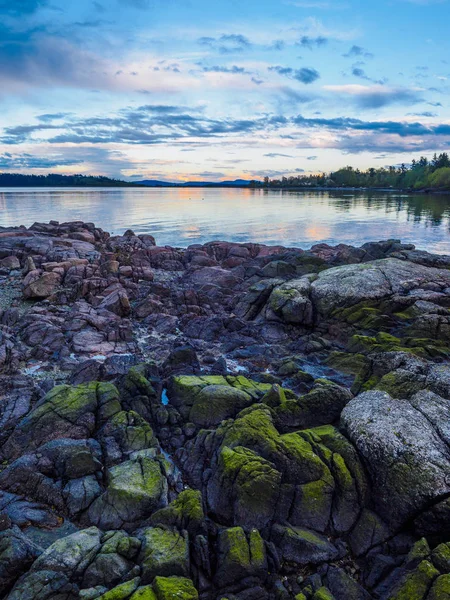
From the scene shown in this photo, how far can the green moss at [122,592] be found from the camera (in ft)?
22.2

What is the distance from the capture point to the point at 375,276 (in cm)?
2252

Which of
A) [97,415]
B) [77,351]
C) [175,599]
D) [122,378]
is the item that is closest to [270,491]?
[175,599]

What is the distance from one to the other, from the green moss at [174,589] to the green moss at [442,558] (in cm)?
443

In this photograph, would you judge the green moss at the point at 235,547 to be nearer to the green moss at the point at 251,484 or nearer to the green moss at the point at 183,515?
the green moss at the point at 183,515

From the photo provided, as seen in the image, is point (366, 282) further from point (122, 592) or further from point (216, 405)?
point (122, 592)

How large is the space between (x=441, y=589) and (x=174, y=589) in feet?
14.9

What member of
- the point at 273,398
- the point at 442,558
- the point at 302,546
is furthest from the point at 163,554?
the point at 273,398

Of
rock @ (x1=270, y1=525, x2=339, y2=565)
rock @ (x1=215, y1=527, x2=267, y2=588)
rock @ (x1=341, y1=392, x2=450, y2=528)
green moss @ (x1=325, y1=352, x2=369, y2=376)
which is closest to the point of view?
rock @ (x1=215, y1=527, x2=267, y2=588)

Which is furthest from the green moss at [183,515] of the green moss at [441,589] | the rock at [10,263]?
the rock at [10,263]

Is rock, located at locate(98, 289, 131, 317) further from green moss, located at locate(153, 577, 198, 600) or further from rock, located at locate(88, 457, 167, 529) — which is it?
green moss, located at locate(153, 577, 198, 600)

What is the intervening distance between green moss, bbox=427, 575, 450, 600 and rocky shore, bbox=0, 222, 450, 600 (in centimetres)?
2

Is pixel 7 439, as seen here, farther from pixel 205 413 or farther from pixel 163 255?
pixel 163 255

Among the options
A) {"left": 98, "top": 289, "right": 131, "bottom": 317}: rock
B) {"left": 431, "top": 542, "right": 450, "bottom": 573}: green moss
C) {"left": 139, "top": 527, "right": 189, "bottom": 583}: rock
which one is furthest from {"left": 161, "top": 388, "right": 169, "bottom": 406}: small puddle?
{"left": 98, "top": 289, "right": 131, "bottom": 317}: rock

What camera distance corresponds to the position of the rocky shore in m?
7.66
